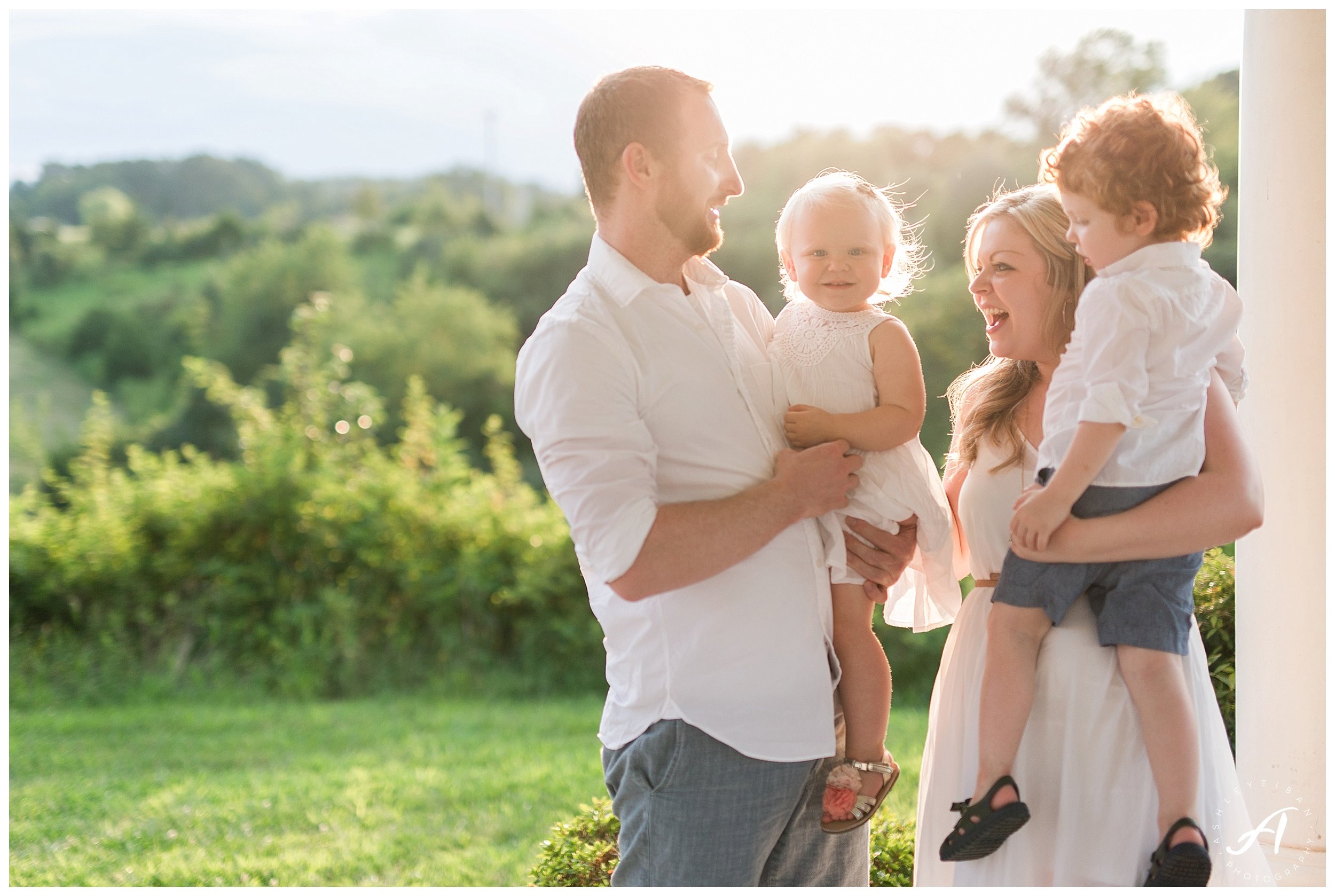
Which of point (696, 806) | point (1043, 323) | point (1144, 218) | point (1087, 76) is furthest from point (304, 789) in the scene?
point (1087, 76)

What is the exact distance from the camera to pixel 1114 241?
183 centimetres

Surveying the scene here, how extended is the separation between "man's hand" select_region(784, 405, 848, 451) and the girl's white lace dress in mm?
56

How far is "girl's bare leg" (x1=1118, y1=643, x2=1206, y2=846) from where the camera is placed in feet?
5.89

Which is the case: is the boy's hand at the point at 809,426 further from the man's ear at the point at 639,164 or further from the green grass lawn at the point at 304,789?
the green grass lawn at the point at 304,789

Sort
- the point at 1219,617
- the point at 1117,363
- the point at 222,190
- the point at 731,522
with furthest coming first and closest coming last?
the point at 222,190 < the point at 1219,617 < the point at 731,522 < the point at 1117,363

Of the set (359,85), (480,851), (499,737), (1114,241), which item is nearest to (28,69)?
(359,85)

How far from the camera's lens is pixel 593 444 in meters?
1.81

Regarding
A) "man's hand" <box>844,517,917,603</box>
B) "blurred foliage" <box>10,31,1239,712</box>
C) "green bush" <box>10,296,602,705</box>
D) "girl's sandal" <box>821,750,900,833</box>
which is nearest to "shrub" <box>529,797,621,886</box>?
"girl's sandal" <box>821,750,900,833</box>

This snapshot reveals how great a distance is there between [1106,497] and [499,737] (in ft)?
14.5

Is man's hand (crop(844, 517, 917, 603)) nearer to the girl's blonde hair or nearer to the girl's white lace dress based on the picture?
the girl's white lace dress

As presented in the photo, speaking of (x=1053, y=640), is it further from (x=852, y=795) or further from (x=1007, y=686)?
(x=852, y=795)

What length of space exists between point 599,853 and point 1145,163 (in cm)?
225

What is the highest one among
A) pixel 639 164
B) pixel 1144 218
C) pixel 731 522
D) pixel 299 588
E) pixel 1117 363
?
pixel 639 164

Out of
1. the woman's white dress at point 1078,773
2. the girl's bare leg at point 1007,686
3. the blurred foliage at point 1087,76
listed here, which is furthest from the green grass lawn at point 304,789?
the blurred foliage at point 1087,76
